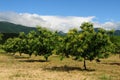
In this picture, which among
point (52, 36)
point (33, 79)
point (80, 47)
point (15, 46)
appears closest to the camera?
point (33, 79)

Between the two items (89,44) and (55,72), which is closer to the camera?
(55,72)

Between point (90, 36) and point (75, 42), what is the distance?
10.4ft

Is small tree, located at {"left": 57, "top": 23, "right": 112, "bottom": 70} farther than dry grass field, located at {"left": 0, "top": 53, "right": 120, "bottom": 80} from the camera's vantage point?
Yes

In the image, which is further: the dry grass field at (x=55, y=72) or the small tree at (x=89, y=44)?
the small tree at (x=89, y=44)

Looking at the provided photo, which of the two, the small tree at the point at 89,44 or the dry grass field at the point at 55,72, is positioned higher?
the small tree at the point at 89,44

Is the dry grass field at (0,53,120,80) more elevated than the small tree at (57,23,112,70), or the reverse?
the small tree at (57,23,112,70)

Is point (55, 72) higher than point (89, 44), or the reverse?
point (89, 44)

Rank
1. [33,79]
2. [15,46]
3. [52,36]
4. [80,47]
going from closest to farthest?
[33,79], [80,47], [52,36], [15,46]

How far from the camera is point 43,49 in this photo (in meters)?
85.4

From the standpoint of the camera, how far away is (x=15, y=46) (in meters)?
119

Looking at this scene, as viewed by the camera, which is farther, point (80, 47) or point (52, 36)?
point (52, 36)

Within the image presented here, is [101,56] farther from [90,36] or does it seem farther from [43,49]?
[43,49]

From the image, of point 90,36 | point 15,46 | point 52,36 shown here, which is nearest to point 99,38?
point 90,36

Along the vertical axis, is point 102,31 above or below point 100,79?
above
